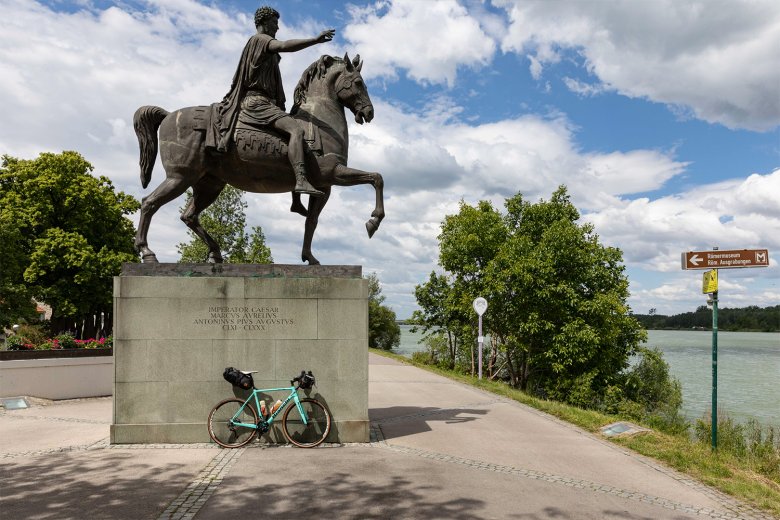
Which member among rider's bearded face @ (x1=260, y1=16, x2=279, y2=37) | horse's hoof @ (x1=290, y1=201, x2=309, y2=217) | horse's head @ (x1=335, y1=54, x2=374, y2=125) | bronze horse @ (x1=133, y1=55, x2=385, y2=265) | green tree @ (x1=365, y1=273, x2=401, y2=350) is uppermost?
rider's bearded face @ (x1=260, y1=16, x2=279, y2=37)

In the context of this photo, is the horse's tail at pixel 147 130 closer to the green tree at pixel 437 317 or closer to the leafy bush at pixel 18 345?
the leafy bush at pixel 18 345

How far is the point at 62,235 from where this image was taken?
2622 centimetres

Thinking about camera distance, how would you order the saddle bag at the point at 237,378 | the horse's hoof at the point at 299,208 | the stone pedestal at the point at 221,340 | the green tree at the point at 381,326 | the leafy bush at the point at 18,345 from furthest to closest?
1. the green tree at the point at 381,326
2. the leafy bush at the point at 18,345
3. the horse's hoof at the point at 299,208
4. the stone pedestal at the point at 221,340
5. the saddle bag at the point at 237,378

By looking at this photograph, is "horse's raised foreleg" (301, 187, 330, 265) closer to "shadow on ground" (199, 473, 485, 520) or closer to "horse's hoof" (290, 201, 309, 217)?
"horse's hoof" (290, 201, 309, 217)

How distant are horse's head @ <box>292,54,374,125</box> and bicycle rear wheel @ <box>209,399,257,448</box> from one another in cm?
411

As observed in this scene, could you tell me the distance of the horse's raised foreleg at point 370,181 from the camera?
7.80 m

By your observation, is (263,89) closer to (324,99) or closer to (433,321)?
(324,99)

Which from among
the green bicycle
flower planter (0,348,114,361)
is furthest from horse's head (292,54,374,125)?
flower planter (0,348,114,361)

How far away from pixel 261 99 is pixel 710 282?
21.9 feet

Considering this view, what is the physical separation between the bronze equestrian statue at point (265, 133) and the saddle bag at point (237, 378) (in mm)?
1928

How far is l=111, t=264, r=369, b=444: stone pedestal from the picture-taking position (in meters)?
7.20

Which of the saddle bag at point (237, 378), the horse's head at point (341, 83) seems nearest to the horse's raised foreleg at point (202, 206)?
the horse's head at point (341, 83)

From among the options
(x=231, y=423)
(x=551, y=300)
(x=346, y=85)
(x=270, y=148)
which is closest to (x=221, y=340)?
(x=231, y=423)

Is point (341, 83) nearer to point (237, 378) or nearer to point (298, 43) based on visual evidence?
point (298, 43)
